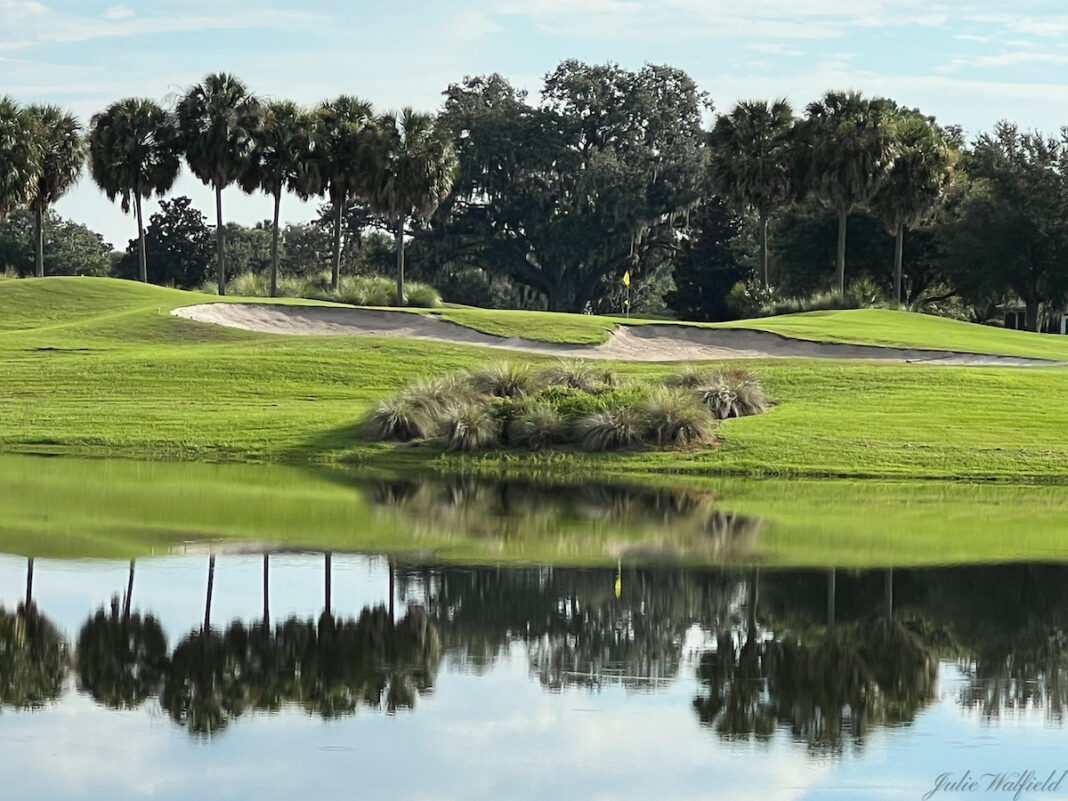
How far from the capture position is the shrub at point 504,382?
99.3 feet

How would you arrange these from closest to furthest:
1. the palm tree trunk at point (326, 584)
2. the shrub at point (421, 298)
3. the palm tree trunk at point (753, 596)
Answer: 1. the palm tree trunk at point (753, 596)
2. the palm tree trunk at point (326, 584)
3. the shrub at point (421, 298)

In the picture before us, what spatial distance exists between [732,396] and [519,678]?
20156 millimetres

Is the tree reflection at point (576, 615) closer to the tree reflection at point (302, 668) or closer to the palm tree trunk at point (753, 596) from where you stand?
the palm tree trunk at point (753, 596)

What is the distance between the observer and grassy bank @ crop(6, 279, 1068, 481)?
28.2 m

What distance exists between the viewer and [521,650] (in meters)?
13.1

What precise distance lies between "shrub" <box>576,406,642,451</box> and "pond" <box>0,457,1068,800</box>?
256 inches

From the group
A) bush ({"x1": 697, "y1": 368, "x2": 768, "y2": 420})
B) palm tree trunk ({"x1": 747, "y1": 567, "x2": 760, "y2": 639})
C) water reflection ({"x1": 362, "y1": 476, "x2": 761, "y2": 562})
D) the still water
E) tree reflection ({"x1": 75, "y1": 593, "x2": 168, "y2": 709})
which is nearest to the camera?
the still water

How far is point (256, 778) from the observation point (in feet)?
31.8

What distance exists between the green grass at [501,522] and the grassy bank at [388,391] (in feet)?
5.92

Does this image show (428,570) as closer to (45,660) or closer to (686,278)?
(45,660)

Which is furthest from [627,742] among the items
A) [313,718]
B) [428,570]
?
[428,570]

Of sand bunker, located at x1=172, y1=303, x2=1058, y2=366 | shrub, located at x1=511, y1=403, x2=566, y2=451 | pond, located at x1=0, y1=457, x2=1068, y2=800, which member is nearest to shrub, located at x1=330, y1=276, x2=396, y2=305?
sand bunker, located at x1=172, y1=303, x2=1058, y2=366

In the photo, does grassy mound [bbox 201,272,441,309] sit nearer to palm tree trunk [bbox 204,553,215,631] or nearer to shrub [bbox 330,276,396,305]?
shrub [bbox 330,276,396,305]

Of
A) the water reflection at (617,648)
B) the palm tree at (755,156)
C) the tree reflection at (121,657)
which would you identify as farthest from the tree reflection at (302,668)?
the palm tree at (755,156)
